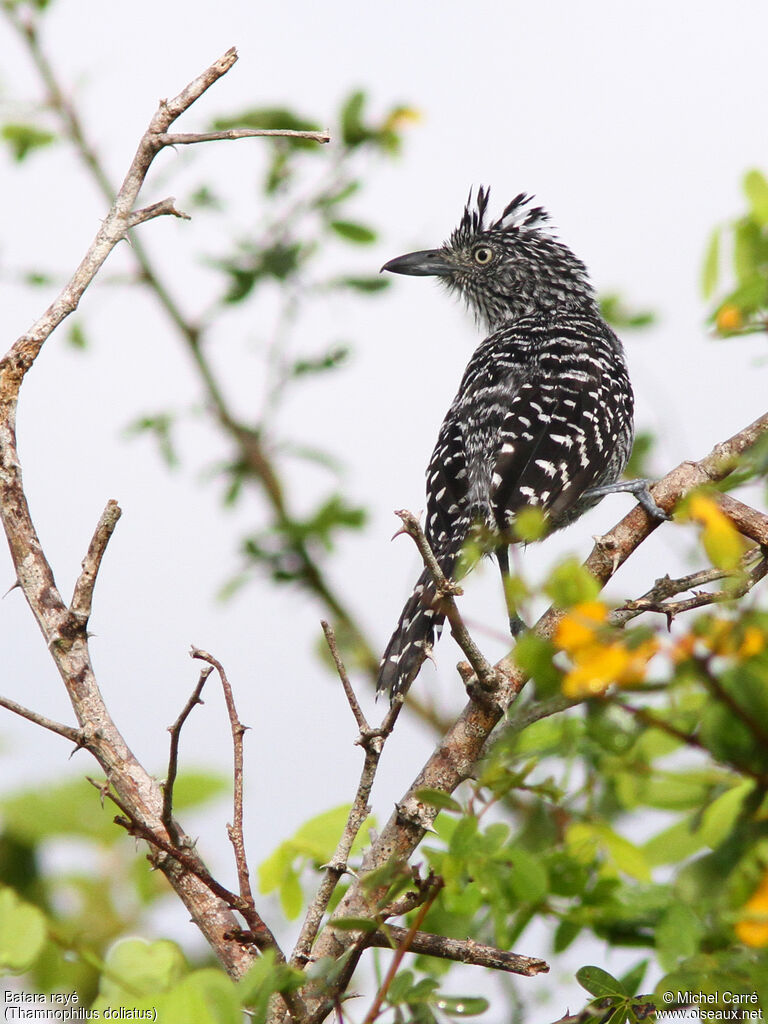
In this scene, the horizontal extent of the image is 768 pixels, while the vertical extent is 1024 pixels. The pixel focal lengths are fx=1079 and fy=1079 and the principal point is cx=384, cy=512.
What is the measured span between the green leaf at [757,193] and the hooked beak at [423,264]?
4664mm

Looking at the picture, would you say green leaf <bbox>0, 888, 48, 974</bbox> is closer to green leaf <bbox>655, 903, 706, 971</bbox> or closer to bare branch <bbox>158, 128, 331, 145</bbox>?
green leaf <bbox>655, 903, 706, 971</bbox>

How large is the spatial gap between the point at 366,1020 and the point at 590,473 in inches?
118

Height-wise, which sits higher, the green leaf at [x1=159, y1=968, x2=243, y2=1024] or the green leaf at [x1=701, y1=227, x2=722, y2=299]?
the green leaf at [x1=701, y1=227, x2=722, y2=299]

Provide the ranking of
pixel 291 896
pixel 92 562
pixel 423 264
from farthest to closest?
pixel 423 264 → pixel 291 896 → pixel 92 562

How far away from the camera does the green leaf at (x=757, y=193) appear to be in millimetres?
1856

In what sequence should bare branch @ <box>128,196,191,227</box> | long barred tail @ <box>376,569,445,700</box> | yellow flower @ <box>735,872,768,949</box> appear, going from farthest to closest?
long barred tail @ <box>376,569,445,700</box> < bare branch @ <box>128,196,191,227</box> < yellow flower @ <box>735,872,768,949</box>

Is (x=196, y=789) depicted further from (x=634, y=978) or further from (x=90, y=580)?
(x=634, y=978)

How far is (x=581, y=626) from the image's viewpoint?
4.07 ft

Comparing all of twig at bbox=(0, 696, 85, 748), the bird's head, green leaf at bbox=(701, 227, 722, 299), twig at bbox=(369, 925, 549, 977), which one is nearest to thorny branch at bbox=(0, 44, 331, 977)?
twig at bbox=(0, 696, 85, 748)

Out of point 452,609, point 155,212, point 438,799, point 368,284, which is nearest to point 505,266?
point 368,284

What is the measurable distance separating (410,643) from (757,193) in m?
2.07

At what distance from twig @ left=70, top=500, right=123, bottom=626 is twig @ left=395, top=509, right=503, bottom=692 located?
2.12 ft

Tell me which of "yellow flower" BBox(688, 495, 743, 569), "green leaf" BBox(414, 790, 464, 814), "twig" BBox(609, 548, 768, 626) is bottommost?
"green leaf" BBox(414, 790, 464, 814)

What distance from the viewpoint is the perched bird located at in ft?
12.7
